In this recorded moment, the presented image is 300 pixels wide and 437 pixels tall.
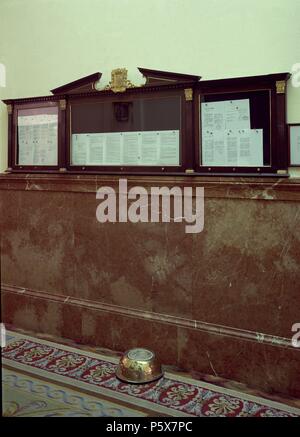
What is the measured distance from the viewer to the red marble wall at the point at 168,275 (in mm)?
3223

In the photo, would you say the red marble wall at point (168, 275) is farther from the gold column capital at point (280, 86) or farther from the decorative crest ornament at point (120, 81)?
the decorative crest ornament at point (120, 81)

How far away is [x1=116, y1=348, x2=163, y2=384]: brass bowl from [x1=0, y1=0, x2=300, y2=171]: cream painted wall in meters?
2.09

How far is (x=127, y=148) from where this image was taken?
12.4 feet

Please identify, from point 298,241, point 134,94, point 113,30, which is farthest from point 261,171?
point 113,30

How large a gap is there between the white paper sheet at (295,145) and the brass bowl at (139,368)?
1841mm

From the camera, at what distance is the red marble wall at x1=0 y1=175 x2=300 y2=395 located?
3223 millimetres

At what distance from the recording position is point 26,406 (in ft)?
9.61

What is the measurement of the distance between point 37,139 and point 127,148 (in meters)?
1.03

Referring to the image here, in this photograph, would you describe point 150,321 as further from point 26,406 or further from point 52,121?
point 52,121
